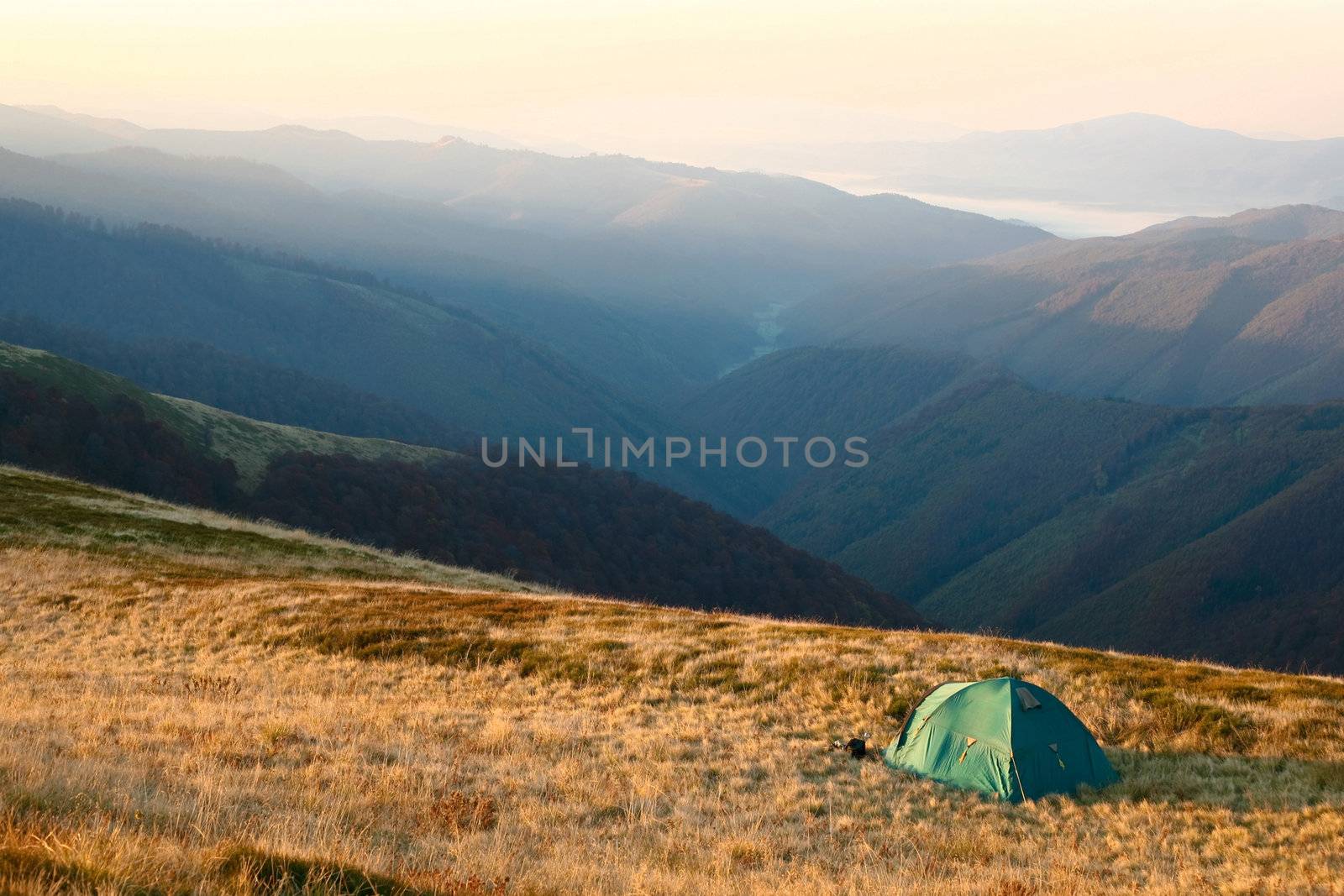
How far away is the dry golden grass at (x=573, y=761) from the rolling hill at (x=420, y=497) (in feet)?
262

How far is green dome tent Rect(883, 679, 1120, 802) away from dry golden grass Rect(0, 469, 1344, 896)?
706 millimetres

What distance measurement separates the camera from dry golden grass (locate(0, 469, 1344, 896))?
Result: 12633 mm

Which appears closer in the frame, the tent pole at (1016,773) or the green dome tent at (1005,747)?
the tent pole at (1016,773)

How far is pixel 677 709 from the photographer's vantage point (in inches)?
955

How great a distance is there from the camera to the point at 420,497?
139625 millimetres

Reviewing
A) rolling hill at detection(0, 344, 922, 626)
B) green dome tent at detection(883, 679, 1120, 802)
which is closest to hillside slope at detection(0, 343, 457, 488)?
rolling hill at detection(0, 344, 922, 626)

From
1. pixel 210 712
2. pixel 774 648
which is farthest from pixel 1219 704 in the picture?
pixel 210 712

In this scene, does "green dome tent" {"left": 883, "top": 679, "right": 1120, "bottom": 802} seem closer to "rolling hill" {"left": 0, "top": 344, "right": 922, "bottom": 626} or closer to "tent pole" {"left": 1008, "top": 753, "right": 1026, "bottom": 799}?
"tent pole" {"left": 1008, "top": 753, "right": 1026, "bottom": 799}

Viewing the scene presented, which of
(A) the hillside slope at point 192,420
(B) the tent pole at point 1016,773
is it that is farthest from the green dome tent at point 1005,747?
(A) the hillside slope at point 192,420

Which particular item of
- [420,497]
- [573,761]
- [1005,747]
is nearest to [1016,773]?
[1005,747]

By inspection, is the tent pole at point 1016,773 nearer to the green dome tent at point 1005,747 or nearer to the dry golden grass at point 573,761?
the green dome tent at point 1005,747

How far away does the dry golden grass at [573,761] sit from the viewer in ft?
41.4

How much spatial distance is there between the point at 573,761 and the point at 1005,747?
28.3ft

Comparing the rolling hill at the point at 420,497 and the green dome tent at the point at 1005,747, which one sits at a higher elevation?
the green dome tent at the point at 1005,747
